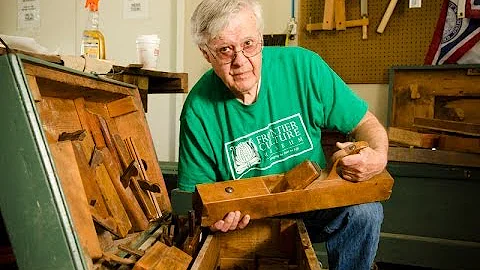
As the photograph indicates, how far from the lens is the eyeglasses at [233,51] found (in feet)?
4.09

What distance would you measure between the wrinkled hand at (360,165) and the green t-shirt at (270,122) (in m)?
0.26

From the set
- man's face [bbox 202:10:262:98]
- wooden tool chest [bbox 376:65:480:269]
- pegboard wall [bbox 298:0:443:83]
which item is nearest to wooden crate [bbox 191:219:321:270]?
man's face [bbox 202:10:262:98]

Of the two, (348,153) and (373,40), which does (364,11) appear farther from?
(348,153)

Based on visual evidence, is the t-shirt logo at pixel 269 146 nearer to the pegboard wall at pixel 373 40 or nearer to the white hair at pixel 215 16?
the white hair at pixel 215 16

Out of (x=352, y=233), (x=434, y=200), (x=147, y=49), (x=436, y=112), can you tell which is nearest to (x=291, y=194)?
(x=352, y=233)

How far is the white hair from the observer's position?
3.96ft

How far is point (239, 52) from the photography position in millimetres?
1245

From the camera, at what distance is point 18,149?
0.69 m

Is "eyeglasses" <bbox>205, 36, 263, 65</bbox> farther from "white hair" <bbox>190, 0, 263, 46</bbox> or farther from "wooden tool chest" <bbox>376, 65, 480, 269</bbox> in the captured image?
"wooden tool chest" <bbox>376, 65, 480, 269</bbox>

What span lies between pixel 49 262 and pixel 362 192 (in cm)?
76

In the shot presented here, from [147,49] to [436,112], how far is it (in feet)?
5.84

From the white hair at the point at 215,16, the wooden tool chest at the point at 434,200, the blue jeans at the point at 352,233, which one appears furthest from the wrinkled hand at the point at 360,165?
the wooden tool chest at the point at 434,200

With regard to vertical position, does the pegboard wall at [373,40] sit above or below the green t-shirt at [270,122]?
above

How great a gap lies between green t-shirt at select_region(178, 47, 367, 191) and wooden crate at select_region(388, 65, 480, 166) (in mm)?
953
